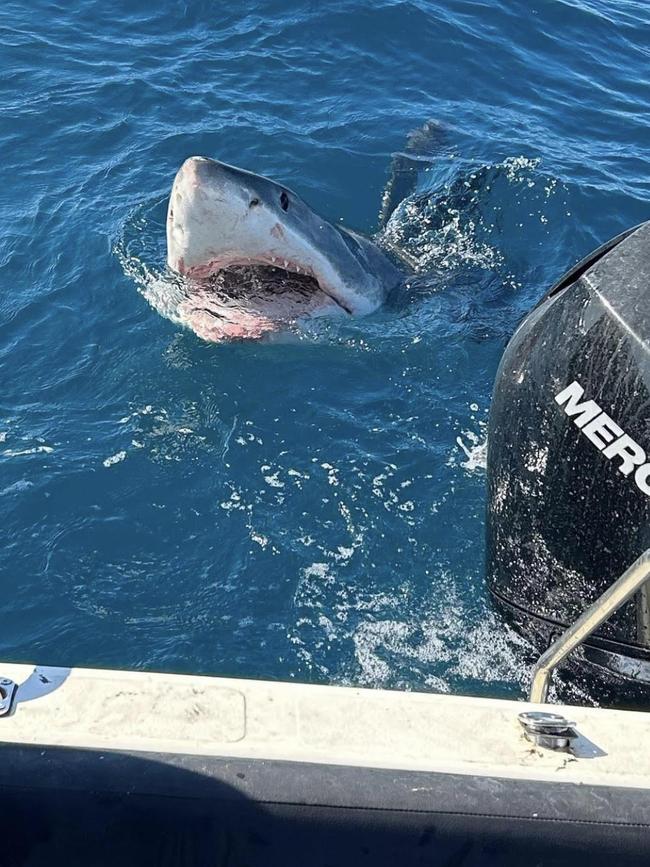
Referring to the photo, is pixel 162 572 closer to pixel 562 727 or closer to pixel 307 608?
pixel 307 608

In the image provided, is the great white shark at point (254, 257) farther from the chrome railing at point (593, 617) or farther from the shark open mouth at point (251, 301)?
the chrome railing at point (593, 617)

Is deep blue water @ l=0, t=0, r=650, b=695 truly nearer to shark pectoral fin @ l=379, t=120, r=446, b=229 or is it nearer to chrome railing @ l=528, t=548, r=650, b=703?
shark pectoral fin @ l=379, t=120, r=446, b=229

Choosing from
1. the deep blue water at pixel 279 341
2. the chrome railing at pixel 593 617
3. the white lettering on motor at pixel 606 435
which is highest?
the white lettering on motor at pixel 606 435

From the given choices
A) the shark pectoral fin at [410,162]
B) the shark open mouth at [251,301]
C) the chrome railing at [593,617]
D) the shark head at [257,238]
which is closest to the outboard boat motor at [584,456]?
the chrome railing at [593,617]

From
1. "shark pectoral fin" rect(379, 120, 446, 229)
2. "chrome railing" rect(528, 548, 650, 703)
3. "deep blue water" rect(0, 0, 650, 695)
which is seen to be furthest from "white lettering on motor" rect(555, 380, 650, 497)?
"shark pectoral fin" rect(379, 120, 446, 229)

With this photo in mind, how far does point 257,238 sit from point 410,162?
11.1 ft

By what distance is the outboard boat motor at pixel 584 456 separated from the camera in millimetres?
2510

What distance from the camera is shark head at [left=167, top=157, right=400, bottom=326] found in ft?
16.3

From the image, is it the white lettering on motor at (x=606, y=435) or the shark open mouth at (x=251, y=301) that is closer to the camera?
the white lettering on motor at (x=606, y=435)

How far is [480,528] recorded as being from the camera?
4551mm

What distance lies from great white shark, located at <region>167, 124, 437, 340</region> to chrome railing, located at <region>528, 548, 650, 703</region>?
10.5 feet

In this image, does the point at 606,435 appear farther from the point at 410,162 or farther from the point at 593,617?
the point at 410,162

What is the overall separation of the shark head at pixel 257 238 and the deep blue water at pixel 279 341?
0.27 metres

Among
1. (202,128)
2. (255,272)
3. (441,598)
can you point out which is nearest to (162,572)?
(441,598)
